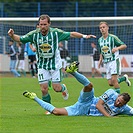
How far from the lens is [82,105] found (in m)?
11.8

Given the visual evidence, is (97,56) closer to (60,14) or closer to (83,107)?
(60,14)

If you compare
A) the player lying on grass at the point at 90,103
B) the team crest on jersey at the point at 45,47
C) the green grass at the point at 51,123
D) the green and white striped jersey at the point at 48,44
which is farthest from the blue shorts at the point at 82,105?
the team crest on jersey at the point at 45,47

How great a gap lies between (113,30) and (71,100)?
14455mm

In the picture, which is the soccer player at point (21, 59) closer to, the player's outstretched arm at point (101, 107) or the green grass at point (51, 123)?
the green grass at point (51, 123)

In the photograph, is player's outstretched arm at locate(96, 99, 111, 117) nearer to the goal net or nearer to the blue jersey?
the blue jersey

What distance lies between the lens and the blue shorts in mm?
11672

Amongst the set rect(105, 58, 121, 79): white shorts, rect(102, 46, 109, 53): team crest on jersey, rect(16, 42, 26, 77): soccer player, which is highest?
rect(102, 46, 109, 53): team crest on jersey

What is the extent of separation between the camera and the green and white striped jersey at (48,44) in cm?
1267

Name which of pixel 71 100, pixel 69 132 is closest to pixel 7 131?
pixel 69 132

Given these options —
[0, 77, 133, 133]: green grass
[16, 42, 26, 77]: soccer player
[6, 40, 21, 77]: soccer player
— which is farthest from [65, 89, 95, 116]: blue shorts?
[16, 42, 26, 77]: soccer player

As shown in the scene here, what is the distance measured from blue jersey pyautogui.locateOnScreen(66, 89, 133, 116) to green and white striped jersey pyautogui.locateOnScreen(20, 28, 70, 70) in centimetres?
139

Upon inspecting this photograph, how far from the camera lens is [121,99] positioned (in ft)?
36.5

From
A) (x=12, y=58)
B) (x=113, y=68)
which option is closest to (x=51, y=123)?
(x=113, y=68)

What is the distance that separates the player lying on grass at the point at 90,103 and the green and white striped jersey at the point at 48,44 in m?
1.26
